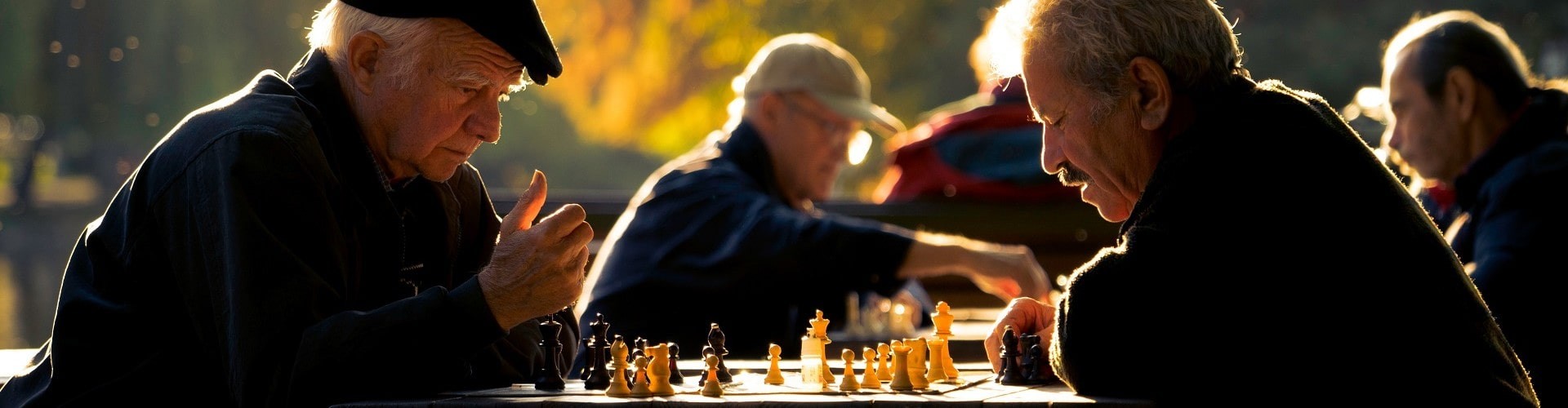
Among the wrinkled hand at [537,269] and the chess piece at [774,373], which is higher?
the wrinkled hand at [537,269]

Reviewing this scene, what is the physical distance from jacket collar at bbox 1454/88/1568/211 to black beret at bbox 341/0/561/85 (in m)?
2.66

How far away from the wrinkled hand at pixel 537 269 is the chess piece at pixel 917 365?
508 mm

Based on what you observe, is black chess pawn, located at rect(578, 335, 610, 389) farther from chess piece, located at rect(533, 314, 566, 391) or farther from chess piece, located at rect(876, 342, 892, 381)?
chess piece, located at rect(876, 342, 892, 381)

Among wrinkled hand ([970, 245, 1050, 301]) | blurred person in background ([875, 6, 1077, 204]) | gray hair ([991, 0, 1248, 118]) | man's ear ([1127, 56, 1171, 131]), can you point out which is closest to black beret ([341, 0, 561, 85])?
gray hair ([991, 0, 1248, 118])

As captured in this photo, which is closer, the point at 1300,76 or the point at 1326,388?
the point at 1326,388

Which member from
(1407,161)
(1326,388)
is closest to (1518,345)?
(1407,161)

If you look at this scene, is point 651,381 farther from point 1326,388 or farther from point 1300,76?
point 1300,76

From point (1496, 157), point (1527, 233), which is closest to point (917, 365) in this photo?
point (1527, 233)

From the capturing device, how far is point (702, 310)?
4180 millimetres

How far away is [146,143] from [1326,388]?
707 inches

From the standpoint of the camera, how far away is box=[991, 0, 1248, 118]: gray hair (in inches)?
85.4

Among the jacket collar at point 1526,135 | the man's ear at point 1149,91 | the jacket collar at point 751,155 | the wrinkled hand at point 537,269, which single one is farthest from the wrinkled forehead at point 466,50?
the jacket collar at point 1526,135

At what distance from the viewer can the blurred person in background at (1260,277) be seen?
199 centimetres

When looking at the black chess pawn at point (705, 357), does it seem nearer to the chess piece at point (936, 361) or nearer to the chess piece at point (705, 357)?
the chess piece at point (705, 357)
